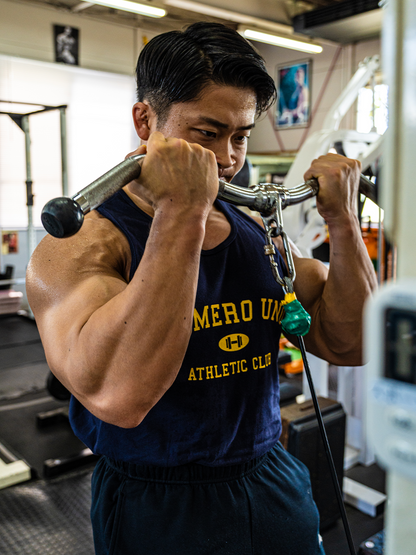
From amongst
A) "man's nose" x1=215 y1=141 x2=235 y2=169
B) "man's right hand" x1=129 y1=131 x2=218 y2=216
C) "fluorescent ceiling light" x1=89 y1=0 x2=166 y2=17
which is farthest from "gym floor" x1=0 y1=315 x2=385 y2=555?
"fluorescent ceiling light" x1=89 y1=0 x2=166 y2=17

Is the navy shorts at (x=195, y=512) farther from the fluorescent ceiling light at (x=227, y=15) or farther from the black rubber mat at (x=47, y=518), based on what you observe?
the fluorescent ceiling light at (x=227, y=15)

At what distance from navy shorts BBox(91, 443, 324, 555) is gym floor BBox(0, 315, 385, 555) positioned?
1.22 m

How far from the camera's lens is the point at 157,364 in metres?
0.79

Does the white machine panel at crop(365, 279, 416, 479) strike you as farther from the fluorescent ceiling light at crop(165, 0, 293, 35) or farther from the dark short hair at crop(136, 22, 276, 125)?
the fluorescent ceiling light at crop(165, 0, 293, 35)

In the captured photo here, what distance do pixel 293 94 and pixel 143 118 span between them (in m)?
7.45

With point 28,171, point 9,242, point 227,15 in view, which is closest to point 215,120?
point 28,171

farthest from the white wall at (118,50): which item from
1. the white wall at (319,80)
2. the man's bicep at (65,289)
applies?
the man's bicep at (65,289)

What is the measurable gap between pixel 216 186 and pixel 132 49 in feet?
23.8

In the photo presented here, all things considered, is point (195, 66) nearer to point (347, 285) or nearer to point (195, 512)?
point (347, 285)

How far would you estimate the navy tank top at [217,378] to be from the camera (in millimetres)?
978

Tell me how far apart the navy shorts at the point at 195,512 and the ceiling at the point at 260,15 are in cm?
580

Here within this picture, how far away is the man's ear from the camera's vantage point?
1130 millimetres

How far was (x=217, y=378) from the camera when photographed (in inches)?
39.5

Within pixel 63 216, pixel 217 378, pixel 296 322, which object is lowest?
pixel 217 378
